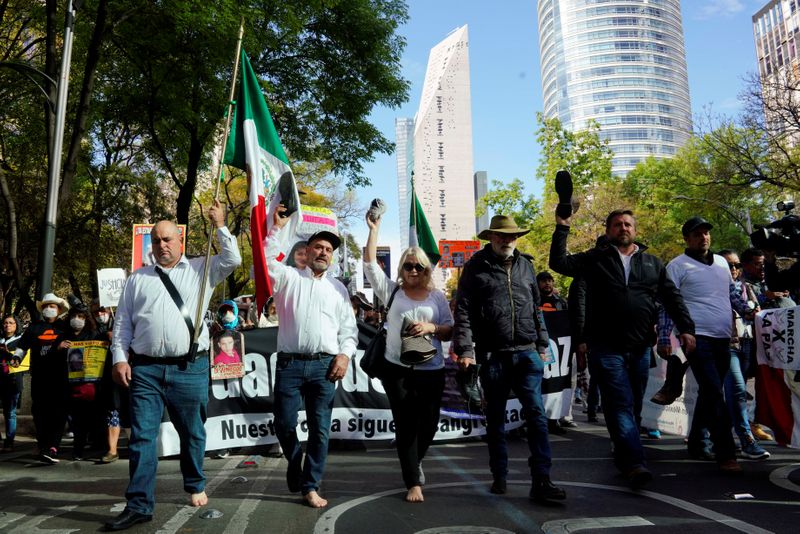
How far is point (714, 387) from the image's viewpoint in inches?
236

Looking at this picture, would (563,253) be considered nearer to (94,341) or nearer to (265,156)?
(265,156)

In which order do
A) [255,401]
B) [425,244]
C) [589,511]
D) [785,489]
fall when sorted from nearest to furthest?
[589,511], [785,489], [255,401], [425,244]

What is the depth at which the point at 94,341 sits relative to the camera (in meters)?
8.32

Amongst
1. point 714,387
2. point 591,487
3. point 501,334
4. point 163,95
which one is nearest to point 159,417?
point 501,334

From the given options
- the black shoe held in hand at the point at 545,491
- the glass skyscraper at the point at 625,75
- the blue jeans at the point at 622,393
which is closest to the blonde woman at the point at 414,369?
the black shoe held in hand at the point at 545,491

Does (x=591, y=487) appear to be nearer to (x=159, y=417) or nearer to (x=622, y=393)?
(x=622, y=393)

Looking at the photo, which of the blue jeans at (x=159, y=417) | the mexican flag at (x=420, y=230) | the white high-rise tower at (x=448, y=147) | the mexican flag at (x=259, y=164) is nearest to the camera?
the blue jeans at (x=159, y=417)

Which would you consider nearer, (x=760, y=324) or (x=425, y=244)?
(x=760, y=324)

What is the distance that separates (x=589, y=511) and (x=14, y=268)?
11516 mm

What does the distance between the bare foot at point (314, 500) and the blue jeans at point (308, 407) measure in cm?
5

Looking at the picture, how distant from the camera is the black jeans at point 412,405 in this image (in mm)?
5262

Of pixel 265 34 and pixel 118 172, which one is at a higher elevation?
pixel 265 34

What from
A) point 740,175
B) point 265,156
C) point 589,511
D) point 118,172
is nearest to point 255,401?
point 265,156

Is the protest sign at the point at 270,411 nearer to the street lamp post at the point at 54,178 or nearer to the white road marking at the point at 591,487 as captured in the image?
the white road marking at the point at 591,487
